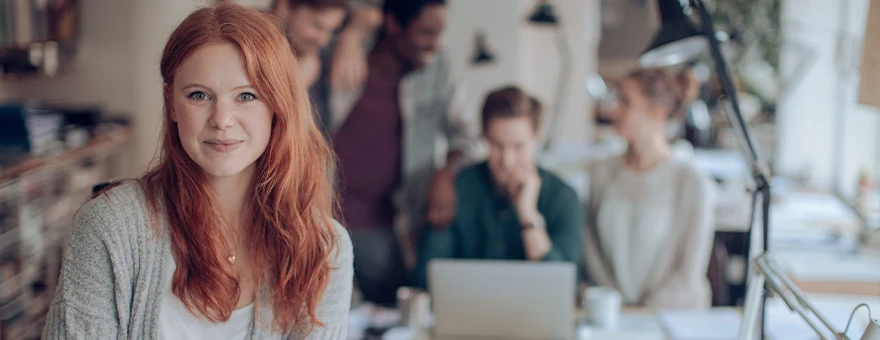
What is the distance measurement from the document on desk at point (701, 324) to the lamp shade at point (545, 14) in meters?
1.24

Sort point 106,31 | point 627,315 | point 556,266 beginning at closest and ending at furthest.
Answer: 1. point 556,266
2. point 627,315
3. point 106,31

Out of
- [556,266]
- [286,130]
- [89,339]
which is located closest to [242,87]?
[286,130]

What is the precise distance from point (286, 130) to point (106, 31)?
2.91m

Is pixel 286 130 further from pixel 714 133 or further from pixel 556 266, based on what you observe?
pixel 714 133

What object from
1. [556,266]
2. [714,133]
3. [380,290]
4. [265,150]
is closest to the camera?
[265,150]

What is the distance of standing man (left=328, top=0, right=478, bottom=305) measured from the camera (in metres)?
3.24

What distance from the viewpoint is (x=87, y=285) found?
122 centimetres

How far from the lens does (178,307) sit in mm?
1317

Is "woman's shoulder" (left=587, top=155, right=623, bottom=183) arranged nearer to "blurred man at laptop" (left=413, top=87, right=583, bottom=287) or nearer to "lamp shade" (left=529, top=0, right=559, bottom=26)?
"blurred man at laptop" (left=413, top=87, right=583, bottom=287)

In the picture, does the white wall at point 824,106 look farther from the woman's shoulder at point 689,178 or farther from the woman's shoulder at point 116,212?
the woman's shoulder at point 116,212

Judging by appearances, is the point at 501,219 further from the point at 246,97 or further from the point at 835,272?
the point at 246,97

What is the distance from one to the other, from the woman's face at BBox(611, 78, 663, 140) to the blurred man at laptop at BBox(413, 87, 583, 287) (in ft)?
1.15

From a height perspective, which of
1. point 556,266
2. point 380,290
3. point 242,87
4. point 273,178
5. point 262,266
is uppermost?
point 242,87

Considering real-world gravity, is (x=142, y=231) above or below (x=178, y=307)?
above
